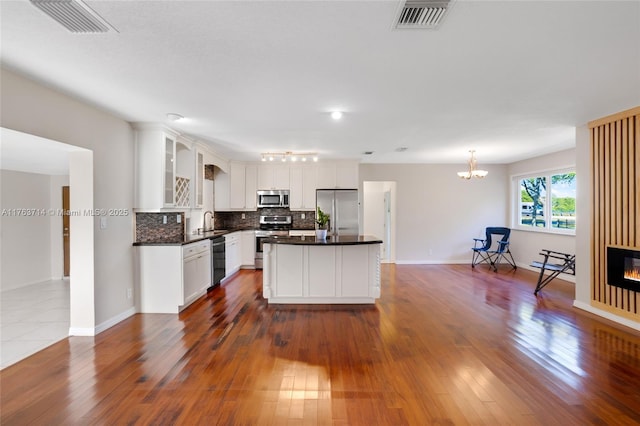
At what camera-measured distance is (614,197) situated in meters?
3.81

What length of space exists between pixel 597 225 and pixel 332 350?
3969 millimetres

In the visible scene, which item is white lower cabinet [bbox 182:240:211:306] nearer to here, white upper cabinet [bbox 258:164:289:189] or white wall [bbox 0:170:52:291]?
white upper cabinet [bbox 258:164:289:189]

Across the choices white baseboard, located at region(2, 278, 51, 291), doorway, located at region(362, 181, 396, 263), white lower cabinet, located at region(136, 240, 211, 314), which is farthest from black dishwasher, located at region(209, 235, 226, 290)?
doorway, located at region(362, 181, 396, 263)

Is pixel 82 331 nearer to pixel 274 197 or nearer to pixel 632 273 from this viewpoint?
pixel 274 197

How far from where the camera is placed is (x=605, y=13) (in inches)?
69.7

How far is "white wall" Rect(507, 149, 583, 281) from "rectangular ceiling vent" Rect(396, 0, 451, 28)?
18.5 ft

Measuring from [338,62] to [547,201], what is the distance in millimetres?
6301

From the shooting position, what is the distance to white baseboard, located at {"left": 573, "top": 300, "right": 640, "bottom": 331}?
11.5 ft


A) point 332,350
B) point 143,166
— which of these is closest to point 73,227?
point 143,166

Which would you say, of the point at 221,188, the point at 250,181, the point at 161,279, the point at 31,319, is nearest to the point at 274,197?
the point at 250,181

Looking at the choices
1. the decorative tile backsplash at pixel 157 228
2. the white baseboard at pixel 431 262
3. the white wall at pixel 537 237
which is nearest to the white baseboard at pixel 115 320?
the decorative tile backsplash at pixel 157 228

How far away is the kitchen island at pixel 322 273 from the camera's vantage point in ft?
14.3

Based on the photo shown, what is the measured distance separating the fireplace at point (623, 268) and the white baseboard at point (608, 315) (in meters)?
0.40

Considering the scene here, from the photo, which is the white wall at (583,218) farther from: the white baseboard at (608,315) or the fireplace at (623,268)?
the fireplace at (623,268)
